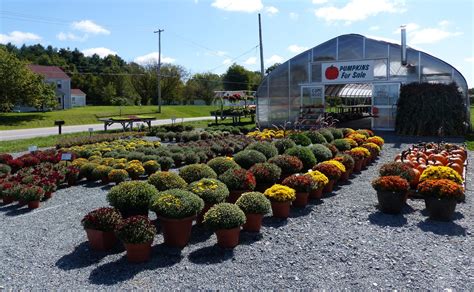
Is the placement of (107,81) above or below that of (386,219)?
above

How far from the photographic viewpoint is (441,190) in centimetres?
593

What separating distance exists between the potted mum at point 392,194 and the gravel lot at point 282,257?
0.49 ft

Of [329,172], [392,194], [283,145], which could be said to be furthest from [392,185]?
[283,145]

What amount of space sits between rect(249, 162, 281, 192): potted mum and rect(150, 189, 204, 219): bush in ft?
6.16

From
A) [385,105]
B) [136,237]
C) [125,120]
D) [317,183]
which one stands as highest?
[385,105]

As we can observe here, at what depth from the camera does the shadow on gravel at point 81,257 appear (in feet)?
15.4

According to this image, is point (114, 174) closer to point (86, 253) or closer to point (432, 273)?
point (86, 253)

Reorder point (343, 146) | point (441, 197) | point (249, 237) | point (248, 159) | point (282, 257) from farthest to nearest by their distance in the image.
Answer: point (343, 146)
point (248, 159)
point (441, 197)
point (249, 237)
point (282, 257)

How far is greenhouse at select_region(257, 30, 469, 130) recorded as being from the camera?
1880 cm

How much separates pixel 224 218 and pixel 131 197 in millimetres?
1435

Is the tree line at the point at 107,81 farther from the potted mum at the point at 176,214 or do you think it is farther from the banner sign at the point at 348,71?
the potted mum at the point at 176,214

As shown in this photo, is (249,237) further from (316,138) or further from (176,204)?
(316,138)

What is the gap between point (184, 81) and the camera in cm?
Answer: 7125

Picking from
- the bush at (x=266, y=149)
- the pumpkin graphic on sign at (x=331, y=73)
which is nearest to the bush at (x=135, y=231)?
the bush at (x=266, y=149)
